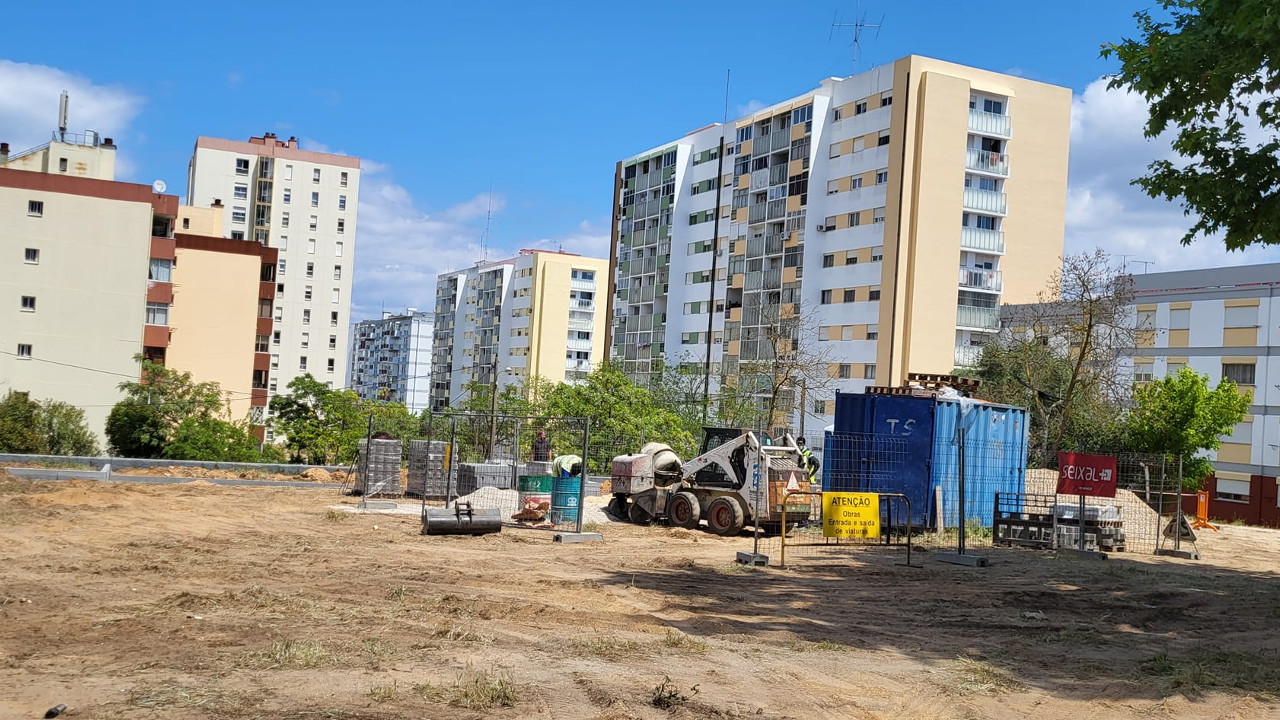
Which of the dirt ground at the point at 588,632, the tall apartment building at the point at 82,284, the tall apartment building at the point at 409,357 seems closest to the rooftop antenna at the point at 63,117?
the tall apartment building at the point at 82,284

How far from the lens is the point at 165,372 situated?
140 feet

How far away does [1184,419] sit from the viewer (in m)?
49.5

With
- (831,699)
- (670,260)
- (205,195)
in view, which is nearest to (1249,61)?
Result: (831,699)

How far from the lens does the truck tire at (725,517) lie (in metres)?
21.5

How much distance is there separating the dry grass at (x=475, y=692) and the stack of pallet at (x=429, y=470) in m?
20.1

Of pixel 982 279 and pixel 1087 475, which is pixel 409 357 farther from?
pixel 1087 475

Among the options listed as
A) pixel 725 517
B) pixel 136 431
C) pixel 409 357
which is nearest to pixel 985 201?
Result: pixel 136 431

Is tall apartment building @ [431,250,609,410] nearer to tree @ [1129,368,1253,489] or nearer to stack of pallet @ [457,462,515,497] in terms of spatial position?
tree @ [1129,368,1253,489]

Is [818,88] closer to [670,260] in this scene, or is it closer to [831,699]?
[670,260]

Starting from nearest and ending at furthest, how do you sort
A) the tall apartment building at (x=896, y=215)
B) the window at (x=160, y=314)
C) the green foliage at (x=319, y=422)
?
the green foliage at (x=319, y=422), the window at (x=160, y=314), the tall apartment building at (x=896, y=215)

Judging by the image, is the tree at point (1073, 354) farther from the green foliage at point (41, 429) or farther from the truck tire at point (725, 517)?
the green foliage at point (41, 429)

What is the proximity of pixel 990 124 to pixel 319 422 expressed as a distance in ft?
132

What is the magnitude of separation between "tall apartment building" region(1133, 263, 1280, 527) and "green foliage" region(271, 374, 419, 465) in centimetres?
3706

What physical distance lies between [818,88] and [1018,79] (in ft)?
37.9
